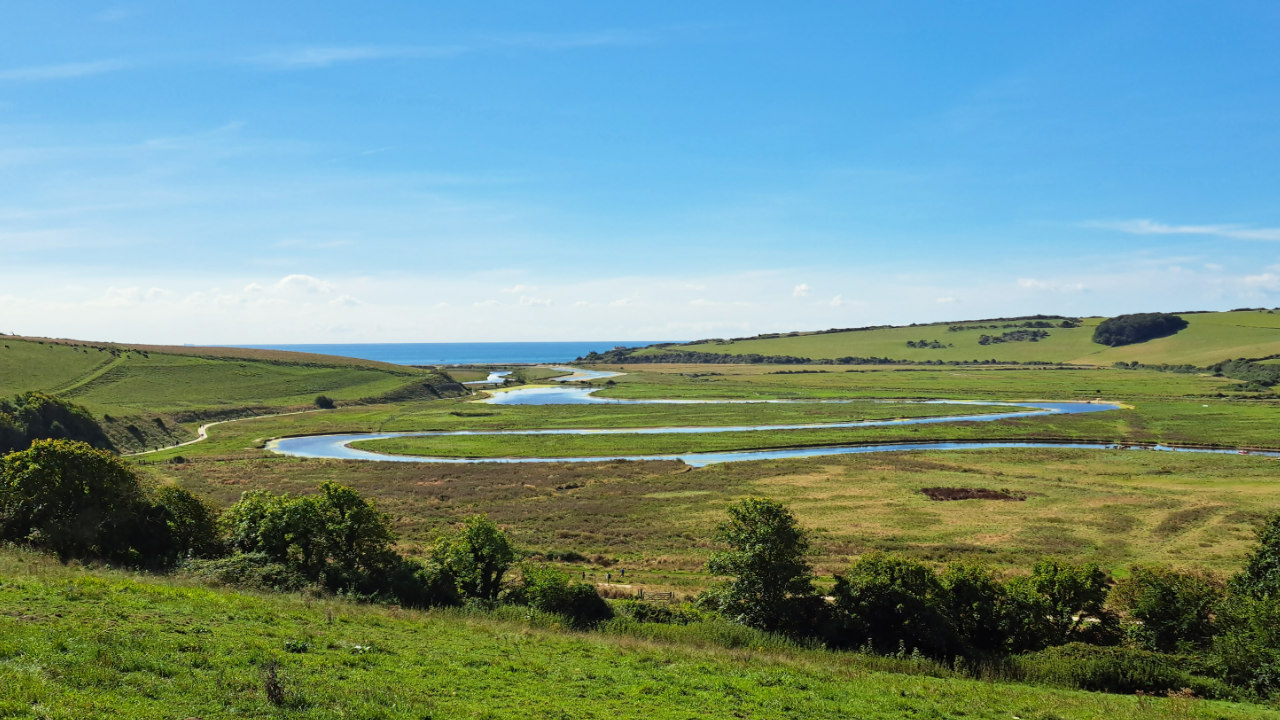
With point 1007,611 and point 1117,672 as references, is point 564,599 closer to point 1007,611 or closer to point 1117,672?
point 1007,611

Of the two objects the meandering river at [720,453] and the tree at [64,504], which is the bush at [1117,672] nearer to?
the tree at [64,504]

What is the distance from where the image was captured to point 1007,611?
27.3 metres

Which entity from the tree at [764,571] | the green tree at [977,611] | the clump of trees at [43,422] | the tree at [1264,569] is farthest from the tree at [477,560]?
the clump of trees at [43,422]

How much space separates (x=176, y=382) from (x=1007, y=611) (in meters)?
165

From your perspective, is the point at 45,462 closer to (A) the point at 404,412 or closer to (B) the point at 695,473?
(B) the point at 695,473

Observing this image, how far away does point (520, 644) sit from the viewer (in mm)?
21969

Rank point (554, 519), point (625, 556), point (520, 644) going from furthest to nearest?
point (554, 519) → point (625, 556) → point (520, 644)

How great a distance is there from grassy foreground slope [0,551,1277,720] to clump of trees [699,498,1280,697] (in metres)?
3.02

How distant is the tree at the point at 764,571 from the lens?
1108 inches

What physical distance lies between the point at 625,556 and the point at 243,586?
24.2 meters

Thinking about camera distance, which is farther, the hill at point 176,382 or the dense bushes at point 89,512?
the hill at point 176,382

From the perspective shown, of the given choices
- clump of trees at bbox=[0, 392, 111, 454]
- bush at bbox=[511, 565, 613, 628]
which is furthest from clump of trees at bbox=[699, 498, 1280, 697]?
clump of trees at bbox=[0, 392, 111, 454]

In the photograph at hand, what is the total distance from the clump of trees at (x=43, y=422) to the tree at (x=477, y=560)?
74997 millimetres

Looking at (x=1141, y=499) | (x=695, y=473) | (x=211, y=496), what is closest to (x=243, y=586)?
(x=211, y=496)
